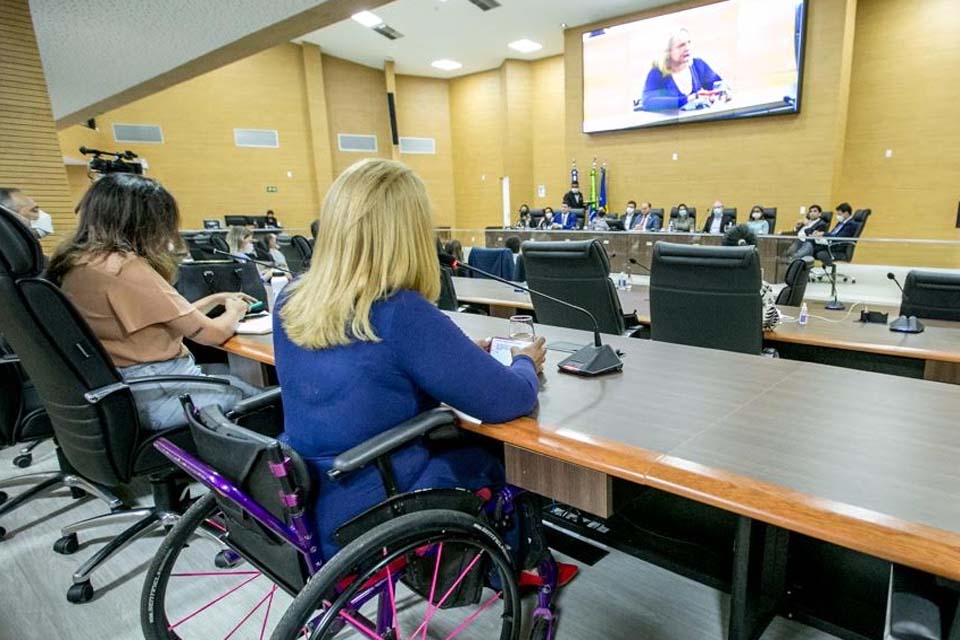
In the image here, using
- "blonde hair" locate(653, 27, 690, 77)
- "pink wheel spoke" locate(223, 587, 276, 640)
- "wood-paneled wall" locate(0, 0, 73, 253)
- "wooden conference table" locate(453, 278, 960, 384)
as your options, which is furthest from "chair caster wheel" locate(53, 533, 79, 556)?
"blonde hair" locate(653, 27, 690, 77)

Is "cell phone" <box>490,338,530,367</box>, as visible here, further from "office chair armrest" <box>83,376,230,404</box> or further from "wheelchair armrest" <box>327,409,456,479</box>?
"office chair armrest" <box>83,376,230,404</box>

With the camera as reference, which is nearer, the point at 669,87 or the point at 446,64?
the point at 669,87

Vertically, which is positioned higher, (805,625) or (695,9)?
(695,9)

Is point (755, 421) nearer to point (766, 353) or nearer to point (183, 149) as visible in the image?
point (766, 353)

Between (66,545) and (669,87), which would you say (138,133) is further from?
(66,545)

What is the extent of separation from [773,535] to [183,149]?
11932 mm

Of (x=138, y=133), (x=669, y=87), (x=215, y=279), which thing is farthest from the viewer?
(x=138, y=133)

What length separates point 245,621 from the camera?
5.30ft

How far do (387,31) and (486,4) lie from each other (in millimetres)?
2280

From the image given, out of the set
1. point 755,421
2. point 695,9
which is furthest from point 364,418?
point 695,9

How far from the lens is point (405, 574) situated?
3.62 feet

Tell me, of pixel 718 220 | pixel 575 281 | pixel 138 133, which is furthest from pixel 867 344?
pixel 138 133

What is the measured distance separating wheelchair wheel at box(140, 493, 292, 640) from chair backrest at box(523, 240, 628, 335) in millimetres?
1707

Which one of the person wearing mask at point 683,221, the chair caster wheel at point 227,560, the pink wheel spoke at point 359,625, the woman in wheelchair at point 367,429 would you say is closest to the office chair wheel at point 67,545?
the chair caster wheel at point 227,560
